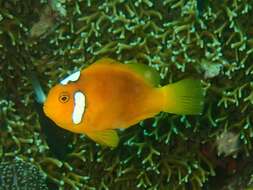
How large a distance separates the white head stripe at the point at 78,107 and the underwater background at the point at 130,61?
106 cm

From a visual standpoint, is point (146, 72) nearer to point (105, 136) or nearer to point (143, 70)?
point (143, 70)

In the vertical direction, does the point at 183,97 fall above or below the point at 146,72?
below

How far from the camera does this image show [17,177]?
10.2ft

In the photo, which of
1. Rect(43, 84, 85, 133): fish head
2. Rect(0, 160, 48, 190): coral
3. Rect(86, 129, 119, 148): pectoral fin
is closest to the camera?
Rect(43, 84, 85, 133): fish head

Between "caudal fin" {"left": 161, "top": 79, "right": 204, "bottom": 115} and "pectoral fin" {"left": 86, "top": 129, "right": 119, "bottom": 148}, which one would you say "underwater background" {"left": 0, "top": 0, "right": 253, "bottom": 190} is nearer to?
"caudal fin" {"left": 161, "top": 79, "right": 204, "bottom": 115}

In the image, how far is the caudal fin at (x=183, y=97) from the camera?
2.18 meters

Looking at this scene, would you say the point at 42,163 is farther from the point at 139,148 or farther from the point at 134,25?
the point at 134,25

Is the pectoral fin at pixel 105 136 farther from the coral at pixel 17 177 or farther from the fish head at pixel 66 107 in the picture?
the coral at pixel 17 177

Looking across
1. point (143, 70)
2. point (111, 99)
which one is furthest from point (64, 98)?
point (143, 70)

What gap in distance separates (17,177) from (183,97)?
1436 millimetres

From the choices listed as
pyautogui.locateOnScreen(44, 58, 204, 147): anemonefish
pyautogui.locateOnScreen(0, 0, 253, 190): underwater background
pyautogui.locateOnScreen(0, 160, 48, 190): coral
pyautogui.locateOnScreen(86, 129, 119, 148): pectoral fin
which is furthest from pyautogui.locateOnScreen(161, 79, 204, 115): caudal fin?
pyautogui.locateOnScreen(0, 160, 48, 190): coral

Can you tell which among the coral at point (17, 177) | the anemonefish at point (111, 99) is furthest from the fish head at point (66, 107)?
the coral at point (17, 177)

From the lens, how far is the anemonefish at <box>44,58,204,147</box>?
6.71 feet

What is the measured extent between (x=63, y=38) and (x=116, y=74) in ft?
4.39
